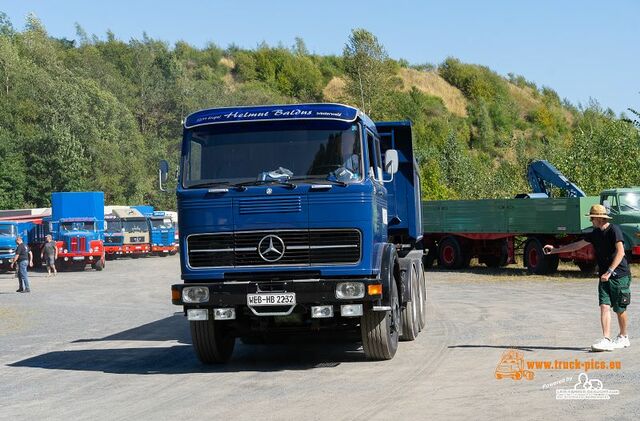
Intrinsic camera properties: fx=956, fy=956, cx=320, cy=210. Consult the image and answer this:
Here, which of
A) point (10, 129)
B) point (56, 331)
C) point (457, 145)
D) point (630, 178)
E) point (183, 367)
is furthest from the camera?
point (10, 129)

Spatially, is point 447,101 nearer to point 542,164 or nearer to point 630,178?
point 630,178

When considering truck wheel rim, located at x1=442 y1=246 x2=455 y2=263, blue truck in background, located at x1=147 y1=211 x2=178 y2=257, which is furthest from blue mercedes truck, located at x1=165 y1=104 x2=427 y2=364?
blue truck in background, located at x1=147 y1=211 x2=178 y2=257

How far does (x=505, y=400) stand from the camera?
9312 millimetres

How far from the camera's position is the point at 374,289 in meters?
11.4

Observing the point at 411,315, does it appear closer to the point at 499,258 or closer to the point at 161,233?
the point at 499,258

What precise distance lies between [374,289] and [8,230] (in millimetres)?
35070

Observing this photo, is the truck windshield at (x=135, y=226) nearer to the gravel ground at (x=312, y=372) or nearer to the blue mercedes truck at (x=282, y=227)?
the gravel ground at (x=312, y=372)

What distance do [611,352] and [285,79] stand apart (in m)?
124

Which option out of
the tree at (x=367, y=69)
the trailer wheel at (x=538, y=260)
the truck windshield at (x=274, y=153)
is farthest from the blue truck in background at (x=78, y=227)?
the tree at (x=367, y=69)

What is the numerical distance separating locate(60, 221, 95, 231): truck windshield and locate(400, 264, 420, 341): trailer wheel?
30904 mm

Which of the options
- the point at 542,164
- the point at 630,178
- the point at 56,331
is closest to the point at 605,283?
the point at 56,331

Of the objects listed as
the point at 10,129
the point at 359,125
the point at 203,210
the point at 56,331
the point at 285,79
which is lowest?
the point at 56,331

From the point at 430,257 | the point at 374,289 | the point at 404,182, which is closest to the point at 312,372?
the point at 374,289

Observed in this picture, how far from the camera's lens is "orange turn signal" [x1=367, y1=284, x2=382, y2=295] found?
11356 mm
